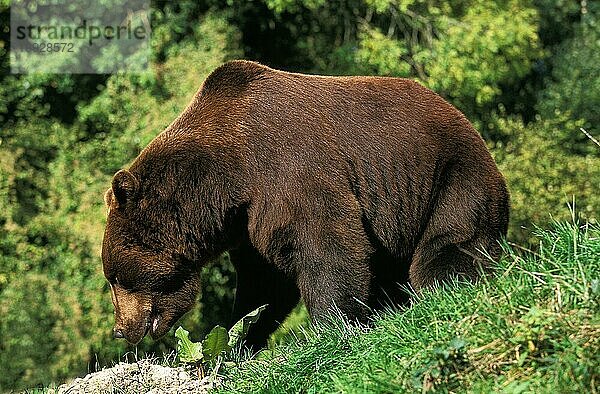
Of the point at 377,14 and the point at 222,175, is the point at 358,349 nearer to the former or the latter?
the point at 222,175

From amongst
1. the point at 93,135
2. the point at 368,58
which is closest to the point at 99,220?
the point at 93,135

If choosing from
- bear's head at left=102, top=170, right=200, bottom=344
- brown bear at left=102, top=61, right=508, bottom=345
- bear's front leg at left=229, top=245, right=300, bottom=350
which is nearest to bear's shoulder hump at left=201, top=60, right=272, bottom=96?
brown bear at left=102, top=61, right=508, bottom=345

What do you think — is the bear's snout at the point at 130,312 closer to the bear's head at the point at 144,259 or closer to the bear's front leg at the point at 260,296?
the bear's head at the point at 144,259

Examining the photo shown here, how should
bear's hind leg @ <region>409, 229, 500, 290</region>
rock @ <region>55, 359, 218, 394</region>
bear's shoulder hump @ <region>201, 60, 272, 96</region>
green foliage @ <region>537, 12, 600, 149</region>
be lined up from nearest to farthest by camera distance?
rock @ <region>55, 359, 218, 394</region> < bear's hind leg @ <region>409, 229, 500, 290</region> < bear's shoulder hump @ <region>201, 60, 272, 96</region> < green foliage @ <region>537, 12, 600, 149</region>

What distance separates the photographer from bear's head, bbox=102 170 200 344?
18.9 ft

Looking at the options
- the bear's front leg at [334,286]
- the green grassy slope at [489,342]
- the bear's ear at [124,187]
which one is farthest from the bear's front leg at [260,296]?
the green grassy slope at [489,342]

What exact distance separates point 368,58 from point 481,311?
9.69m

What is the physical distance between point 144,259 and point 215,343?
2.34 ft

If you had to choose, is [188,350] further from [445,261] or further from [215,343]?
[445,261]

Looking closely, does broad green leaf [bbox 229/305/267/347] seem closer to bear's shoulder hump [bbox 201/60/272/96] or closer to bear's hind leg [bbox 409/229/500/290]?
bear's hind leg [bbox 409/229/500/290]

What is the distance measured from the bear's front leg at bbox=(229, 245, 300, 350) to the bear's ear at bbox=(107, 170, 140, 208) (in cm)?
87

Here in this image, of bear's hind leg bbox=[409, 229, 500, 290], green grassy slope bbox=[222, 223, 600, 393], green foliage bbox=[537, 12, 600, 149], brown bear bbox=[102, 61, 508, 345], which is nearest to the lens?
green grassy slope bbox=[222, 223, 600, 393]

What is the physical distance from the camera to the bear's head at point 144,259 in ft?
18.9

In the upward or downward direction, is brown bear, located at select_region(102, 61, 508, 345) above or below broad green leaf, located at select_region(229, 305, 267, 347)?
above
